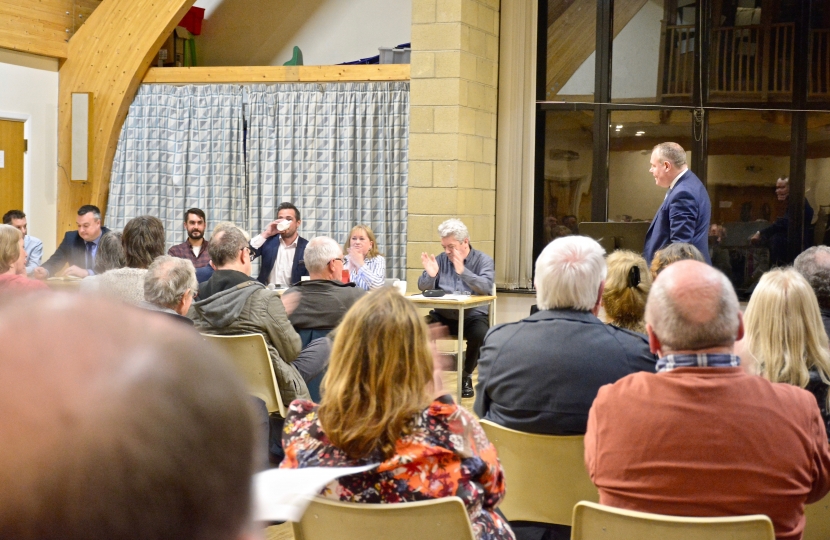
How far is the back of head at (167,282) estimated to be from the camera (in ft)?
10.7

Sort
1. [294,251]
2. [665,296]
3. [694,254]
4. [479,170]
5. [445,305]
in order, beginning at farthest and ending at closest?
[479,170] < [294,251] < [445,305] < [694,254] < [665,296]

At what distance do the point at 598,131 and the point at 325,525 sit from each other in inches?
255

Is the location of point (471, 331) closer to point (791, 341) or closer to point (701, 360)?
point (791, 341)

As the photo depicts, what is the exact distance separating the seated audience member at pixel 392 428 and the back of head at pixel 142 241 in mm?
2648

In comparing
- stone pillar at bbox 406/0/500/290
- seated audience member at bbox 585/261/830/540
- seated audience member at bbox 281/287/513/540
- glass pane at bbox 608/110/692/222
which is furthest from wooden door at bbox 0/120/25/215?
seated audience member at bbox 585/261/830/540

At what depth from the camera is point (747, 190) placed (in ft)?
Answer: 24.6

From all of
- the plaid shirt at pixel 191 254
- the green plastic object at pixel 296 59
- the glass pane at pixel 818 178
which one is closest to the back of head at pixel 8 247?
the plaid shirt at pixel 191 254

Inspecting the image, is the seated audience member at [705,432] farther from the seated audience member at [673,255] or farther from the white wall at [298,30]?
the white wall at [298,30]

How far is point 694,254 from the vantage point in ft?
11.7

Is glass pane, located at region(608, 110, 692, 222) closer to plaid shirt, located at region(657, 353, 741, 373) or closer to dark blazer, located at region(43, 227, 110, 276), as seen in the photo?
dark blazer, located at region(43, 227, 110, 276)

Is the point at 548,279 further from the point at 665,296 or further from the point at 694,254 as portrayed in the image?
the point at 694,254

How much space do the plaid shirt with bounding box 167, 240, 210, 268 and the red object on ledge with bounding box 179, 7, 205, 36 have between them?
2930 millimetres

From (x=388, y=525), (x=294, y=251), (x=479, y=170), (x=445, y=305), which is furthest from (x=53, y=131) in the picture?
(x=388, y=525)

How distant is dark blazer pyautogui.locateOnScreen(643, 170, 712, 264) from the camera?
477cm
